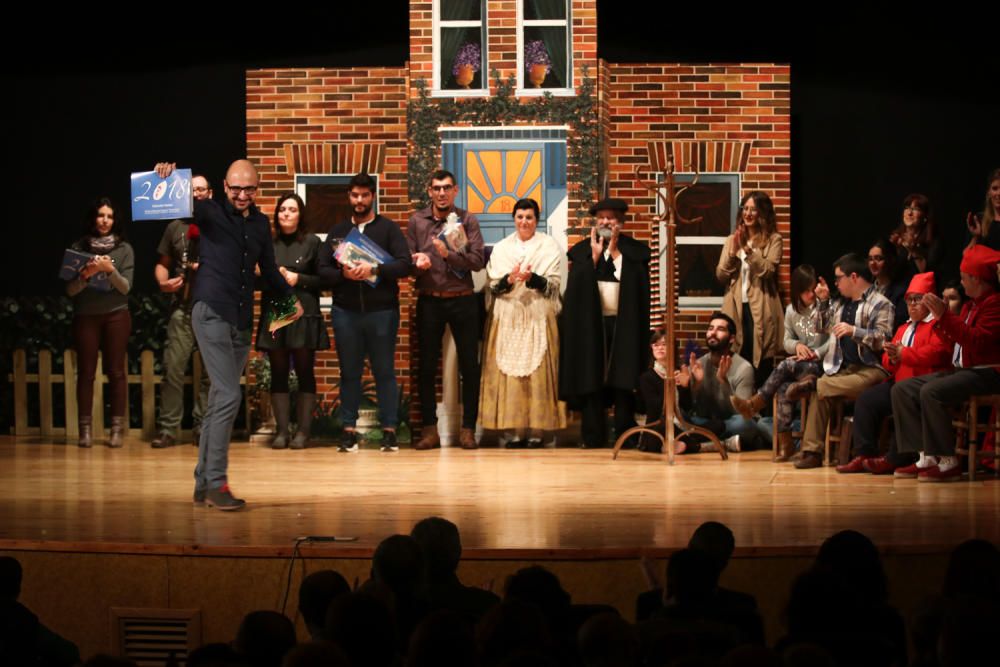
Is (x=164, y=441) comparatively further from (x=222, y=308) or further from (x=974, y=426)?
(x=974, y=426)

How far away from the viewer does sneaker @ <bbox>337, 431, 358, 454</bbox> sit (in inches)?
342

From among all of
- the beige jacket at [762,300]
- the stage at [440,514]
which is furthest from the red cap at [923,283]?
the beige jacket at [762,300]

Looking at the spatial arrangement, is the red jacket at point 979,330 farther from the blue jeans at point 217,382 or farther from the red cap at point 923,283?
the blue jeans at point 217,382

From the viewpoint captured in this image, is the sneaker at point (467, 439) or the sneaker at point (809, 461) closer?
the sneaker at point (809, 461)

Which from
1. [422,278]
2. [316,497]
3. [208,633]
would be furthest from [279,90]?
[208,633]

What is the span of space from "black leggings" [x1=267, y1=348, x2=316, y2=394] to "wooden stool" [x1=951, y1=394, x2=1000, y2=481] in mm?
3709

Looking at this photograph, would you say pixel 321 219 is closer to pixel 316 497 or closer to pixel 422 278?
pixel 422 278

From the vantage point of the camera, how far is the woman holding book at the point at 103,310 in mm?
8898

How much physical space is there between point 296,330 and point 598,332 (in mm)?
1768

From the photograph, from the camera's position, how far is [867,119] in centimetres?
1005

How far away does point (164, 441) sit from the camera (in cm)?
900

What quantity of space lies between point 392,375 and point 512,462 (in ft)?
3.16

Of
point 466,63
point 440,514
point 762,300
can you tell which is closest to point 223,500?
point 440,514

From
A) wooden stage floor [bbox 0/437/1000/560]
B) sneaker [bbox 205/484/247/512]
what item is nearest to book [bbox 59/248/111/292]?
wooden stage floor [bbox 0/437/1000/560]
